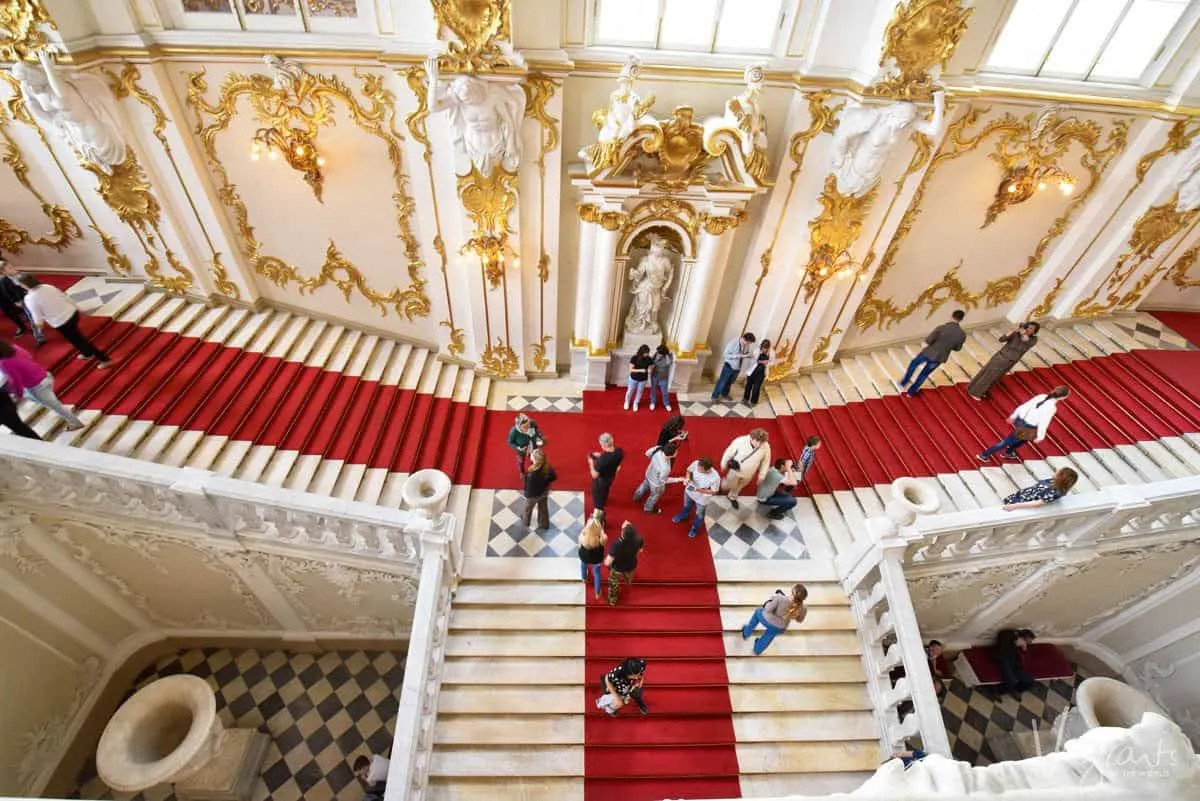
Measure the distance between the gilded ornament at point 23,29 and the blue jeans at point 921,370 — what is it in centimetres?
1138

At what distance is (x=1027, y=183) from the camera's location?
25.6 ft

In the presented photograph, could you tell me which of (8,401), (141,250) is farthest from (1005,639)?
(141,250)

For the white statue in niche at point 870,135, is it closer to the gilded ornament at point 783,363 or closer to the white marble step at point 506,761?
the gilded ornament at point 783,363

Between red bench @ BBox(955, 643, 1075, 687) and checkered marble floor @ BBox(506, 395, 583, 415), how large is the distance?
22.8 ft

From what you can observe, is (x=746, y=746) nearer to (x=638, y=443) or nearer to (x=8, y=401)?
(x=638, y=443)

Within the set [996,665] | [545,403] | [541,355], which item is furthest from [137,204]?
[996,665]

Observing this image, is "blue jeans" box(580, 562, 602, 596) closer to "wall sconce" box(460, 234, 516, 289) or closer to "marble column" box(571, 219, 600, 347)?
"marble column" box(571, 219, 600, 347)

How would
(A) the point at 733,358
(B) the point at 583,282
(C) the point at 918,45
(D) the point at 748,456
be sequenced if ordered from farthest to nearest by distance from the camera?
1. (A) the point at 733,358
2. (B) the point at 583,282
3. (D) the point at 748,456
4. (C) the point at 918,45

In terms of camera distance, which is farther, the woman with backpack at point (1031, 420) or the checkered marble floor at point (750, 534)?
the checkered marble floor at point (750, 534)

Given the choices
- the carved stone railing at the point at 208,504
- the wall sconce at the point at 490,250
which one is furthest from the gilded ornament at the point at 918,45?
the carved stone railing at the point at 208,504

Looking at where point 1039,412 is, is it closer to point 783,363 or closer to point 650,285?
point 783,363

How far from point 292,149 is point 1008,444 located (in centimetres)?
1015

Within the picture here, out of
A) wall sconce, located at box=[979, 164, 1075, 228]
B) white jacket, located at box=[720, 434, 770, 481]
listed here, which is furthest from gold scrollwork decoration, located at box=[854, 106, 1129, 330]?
white jacket, located at box=[720, 434, 770, 481]

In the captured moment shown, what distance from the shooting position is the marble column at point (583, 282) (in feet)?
25.5
